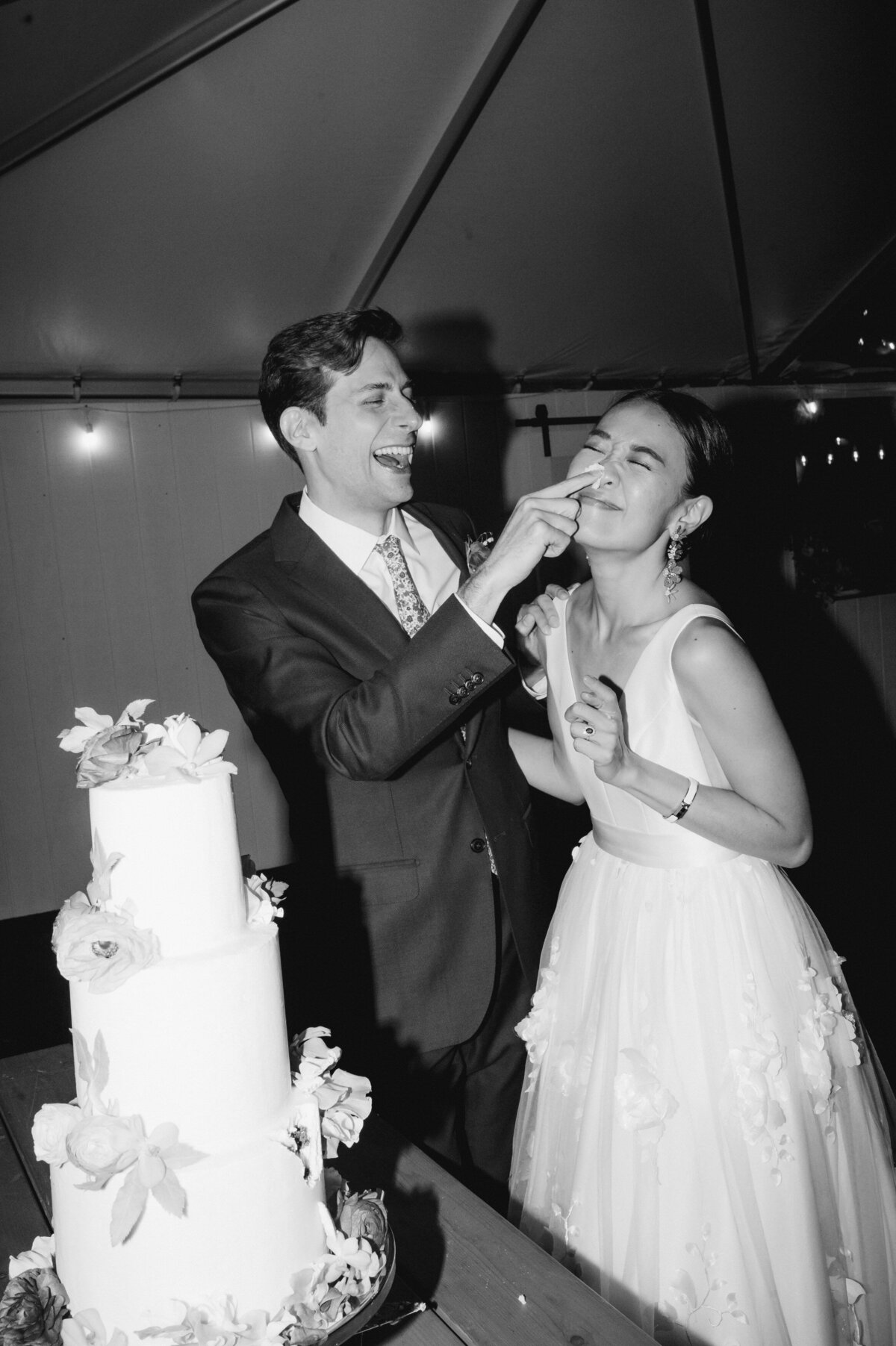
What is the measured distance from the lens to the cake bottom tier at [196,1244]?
3.67 ft

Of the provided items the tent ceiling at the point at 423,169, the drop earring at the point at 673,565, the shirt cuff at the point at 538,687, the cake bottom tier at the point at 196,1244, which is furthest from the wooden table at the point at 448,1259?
the tent ceiling at the point at 423,169

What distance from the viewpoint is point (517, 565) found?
179cm

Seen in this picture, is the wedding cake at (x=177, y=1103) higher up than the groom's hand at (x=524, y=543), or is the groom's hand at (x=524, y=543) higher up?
the groom's hand at (x=524, y=543)

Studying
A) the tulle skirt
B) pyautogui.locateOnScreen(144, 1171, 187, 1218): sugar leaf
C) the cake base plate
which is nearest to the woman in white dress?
the tulle skirt

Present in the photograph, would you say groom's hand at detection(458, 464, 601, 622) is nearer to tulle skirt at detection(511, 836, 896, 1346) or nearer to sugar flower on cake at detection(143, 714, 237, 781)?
tulle skirt at detection(511, 836, 896, 1346)

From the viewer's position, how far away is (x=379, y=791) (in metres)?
2.14

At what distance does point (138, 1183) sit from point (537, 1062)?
3.70 feet

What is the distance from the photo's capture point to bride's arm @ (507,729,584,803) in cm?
232

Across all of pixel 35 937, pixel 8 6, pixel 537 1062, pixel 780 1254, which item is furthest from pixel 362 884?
pixel 35 937

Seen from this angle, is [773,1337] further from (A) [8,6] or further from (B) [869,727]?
(B) [869,727]

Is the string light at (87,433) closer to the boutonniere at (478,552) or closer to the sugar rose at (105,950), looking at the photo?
the boutonniere at (478,552)

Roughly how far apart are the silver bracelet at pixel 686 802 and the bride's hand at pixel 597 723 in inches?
6.8

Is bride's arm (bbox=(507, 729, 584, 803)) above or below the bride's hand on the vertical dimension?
below

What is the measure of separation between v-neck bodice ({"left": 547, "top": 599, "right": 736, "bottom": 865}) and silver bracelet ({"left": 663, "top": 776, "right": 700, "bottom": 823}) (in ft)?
0.33
